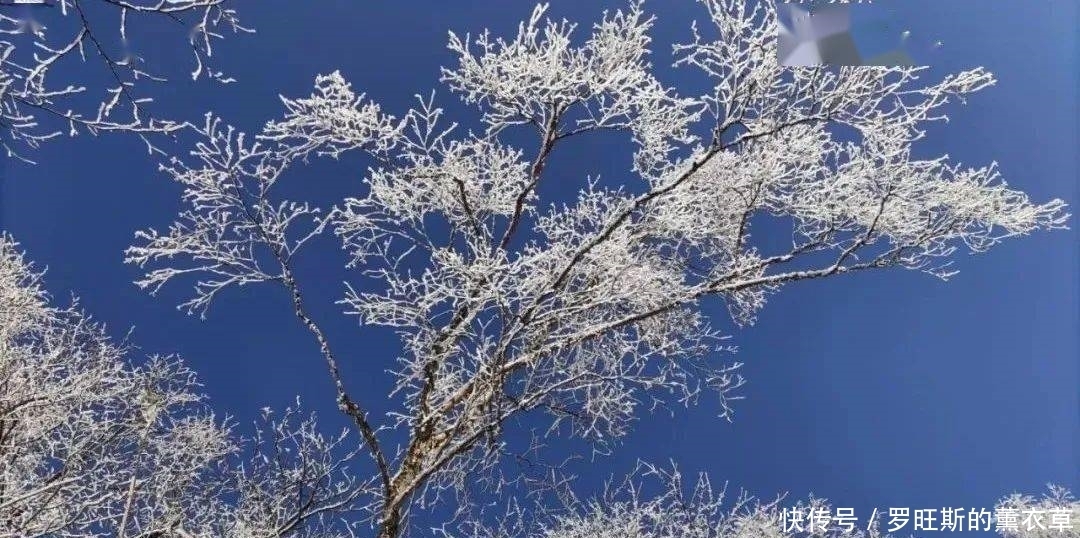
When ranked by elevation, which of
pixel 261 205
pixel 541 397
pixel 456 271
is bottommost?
pixel 541 397

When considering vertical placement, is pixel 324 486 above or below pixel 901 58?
below

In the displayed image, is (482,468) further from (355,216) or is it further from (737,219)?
(737,219)

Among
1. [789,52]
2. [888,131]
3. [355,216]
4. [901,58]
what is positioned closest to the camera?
[901,58]

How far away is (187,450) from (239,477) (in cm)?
112

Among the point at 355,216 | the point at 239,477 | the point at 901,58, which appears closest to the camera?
the point at 901,58

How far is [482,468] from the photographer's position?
670 cm

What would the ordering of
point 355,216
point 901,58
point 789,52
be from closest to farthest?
1. point 901,58
2. point 789,52
3. point 355,216

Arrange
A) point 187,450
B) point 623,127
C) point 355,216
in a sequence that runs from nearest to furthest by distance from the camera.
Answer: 1. point 623,127
2. point 355,216
3. point 187,450

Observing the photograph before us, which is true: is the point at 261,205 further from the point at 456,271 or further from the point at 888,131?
the point at 888,131

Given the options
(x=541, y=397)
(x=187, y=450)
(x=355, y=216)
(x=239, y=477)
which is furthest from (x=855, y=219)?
(x=187, y=450)

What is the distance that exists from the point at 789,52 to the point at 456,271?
280 centimetres

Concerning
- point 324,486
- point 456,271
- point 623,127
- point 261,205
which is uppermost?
point 623,127

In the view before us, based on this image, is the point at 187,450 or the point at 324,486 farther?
the point at 187,450

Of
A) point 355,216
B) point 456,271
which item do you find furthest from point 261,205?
point 456,271
